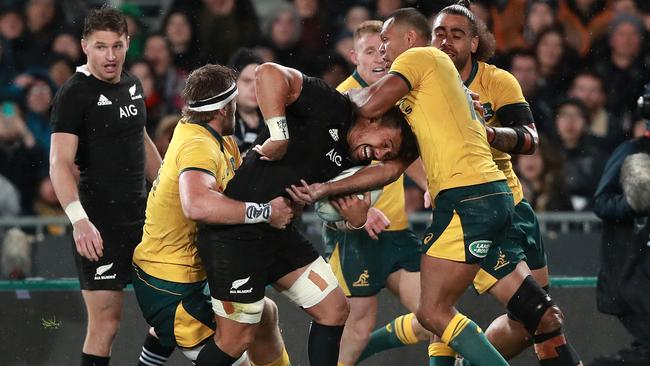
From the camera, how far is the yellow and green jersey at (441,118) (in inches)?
238

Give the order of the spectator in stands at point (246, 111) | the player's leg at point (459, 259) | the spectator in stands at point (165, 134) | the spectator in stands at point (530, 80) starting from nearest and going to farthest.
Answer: the player's leg at point (459, 259) < the spectator in stands at point (246, 111) < the spectator in stands at point (165, 134) < the spectator in stands at point (530, 80)

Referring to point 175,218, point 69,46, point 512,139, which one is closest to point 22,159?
point 69,46

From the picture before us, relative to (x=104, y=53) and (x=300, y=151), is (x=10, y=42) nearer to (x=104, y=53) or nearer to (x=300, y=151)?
(x=104, y=53)

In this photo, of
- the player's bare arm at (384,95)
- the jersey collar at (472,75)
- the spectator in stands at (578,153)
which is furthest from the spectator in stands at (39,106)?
the player's bare arm at (384,95)

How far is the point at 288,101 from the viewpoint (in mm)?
6012

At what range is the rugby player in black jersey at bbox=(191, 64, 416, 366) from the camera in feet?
20.1

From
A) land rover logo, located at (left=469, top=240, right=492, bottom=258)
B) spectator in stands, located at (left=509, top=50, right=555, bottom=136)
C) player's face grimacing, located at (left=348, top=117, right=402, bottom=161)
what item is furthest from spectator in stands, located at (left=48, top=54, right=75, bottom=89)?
land rover logo, located at (left=469, top=240, right=492, bottom=258)

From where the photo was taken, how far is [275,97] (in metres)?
5.87

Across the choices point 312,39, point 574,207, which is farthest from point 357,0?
point 574,207

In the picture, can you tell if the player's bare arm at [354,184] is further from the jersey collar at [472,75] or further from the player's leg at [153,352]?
the player's leg at [153,352]

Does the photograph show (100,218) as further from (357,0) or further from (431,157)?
(357,0)

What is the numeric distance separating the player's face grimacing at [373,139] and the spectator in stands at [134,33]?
553cm

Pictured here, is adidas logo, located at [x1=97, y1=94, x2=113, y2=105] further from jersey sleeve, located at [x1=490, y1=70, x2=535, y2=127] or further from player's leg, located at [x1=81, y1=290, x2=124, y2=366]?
jersey sleeve, located at [x1=490, y1=70, x2=535, y2=127]

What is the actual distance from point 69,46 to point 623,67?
4.98 metres
